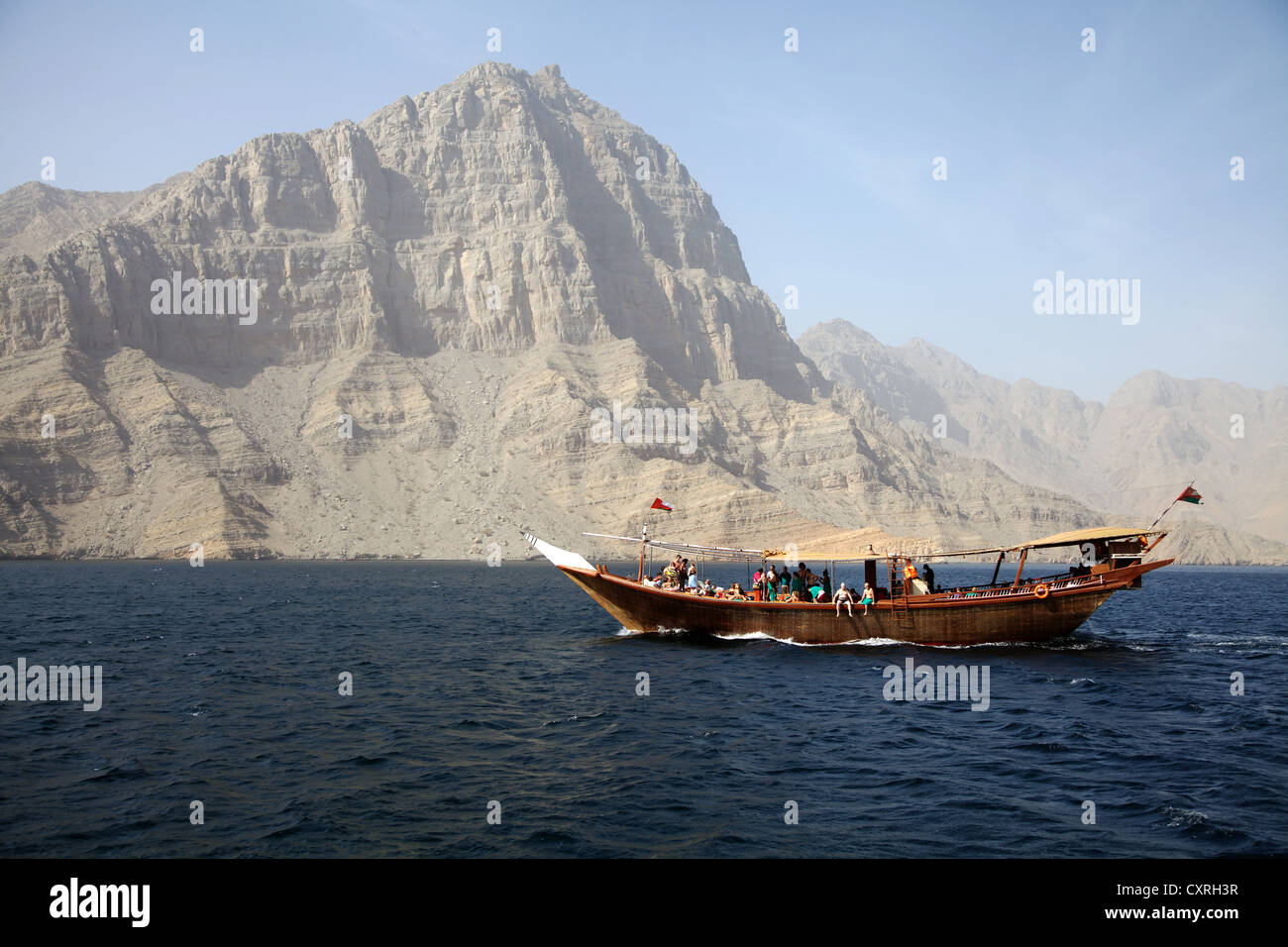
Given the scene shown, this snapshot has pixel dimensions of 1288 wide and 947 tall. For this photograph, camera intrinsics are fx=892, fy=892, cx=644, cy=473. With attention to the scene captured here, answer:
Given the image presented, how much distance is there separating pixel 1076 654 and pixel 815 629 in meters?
10.3

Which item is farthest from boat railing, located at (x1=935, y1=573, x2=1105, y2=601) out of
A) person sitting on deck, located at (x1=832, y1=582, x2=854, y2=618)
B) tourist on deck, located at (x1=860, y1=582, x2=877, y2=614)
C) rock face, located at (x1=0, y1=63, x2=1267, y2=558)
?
rock face, located at (x1=0, y1=63, x2=1267, y2=558)

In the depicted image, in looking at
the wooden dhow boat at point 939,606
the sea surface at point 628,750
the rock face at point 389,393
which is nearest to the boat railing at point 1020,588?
the wooden dhow boat at point 939,606

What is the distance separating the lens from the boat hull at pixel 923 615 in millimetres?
35656

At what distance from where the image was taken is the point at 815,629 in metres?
37.1

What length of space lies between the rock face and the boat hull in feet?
306

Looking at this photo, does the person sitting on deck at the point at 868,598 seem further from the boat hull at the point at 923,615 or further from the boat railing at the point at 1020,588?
the boat railing at the point at 1020,588

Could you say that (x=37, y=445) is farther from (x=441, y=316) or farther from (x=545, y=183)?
(x=545, y=183)

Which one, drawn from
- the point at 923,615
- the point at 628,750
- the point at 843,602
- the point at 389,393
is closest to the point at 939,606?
the point at 923,615

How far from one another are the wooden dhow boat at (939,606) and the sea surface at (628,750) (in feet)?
2.76

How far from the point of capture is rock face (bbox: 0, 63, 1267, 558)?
12538cm

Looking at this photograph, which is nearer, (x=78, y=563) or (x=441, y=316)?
(x=78, y=563)

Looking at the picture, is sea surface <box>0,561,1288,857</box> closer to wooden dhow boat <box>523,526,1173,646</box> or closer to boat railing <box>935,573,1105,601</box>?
wooden dhow boat <box>523,526,1173,646</box>

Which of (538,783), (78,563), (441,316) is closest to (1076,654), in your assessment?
(538,783)

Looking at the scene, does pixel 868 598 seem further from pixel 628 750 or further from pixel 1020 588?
pixel 628 750
